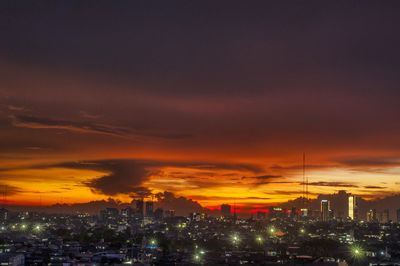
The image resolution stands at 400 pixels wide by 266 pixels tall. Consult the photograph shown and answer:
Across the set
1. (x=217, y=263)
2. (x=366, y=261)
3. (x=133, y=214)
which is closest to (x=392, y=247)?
(x=366, y=261)

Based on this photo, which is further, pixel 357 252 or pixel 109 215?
pixel 109 215

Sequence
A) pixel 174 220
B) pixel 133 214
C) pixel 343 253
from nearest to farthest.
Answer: pixel 343 253 → pixel 174 220 → pixel 133 214

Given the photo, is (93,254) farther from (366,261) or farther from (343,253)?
(343,253)

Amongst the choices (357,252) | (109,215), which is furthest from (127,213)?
(357,252)

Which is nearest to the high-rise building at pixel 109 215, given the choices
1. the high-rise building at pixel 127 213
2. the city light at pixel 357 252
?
the high-rise building at pixel 127 213

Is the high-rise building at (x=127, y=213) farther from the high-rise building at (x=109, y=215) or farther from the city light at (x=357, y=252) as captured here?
the city light at (x=357, y=252)

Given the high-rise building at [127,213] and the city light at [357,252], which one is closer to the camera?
the city light at [357,252]

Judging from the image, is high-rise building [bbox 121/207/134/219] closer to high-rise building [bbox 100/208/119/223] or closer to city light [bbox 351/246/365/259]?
high-rise building [bbox 100/208/119/223]

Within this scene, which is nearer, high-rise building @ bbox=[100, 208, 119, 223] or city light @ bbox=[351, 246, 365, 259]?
city light @ bbox=[351, 246, 365, 259]

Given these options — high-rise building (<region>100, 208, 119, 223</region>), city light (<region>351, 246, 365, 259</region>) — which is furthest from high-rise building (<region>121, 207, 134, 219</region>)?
city light (<region>351, 246, 365, 259</region>)

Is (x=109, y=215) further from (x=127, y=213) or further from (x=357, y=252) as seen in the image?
(x=357, y=252)

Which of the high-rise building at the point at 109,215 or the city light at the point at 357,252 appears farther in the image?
the high-rise building at the point at 109,215
